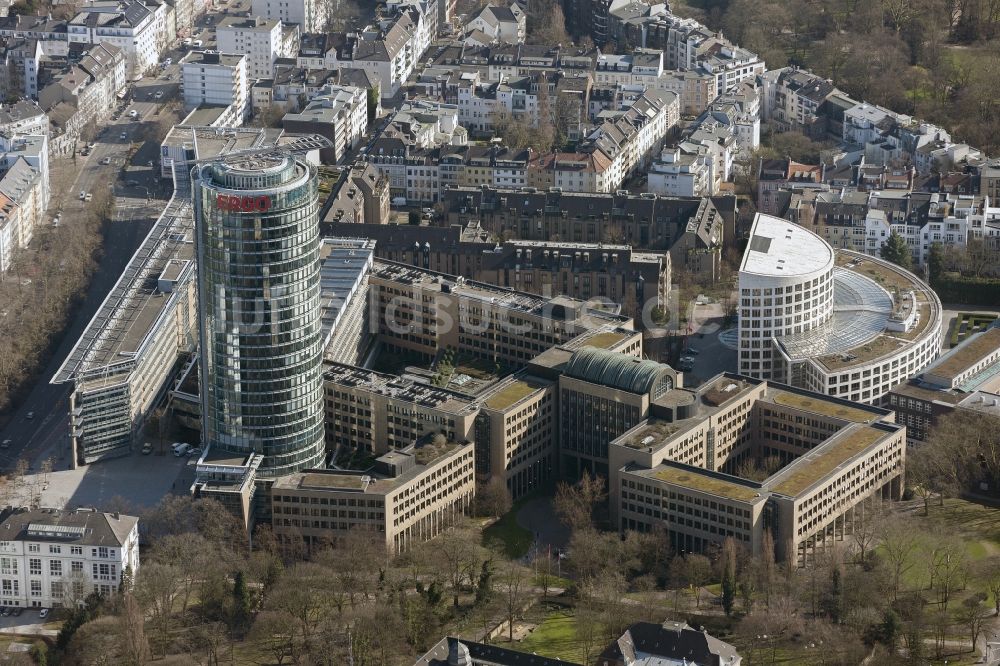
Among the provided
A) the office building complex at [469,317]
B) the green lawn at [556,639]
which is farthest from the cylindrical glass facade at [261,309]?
the green lawn at [556,639]

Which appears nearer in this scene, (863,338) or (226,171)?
(226,171)

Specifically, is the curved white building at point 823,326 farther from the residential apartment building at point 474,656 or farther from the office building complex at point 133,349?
the residential apartment building at point 474,656

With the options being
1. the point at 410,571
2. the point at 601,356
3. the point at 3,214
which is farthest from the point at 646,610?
the point at 3,214

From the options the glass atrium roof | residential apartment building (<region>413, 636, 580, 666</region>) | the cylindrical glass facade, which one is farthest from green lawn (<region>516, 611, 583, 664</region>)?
the glass atrium roof

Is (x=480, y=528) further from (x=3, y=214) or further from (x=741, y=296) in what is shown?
(x=3, y=214)

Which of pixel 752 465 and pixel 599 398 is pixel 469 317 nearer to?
pixel 599 398

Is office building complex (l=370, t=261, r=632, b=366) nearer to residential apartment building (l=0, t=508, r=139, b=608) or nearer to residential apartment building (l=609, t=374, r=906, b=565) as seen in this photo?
residential apartment building (l=609, t=374, r=906, b=565)
